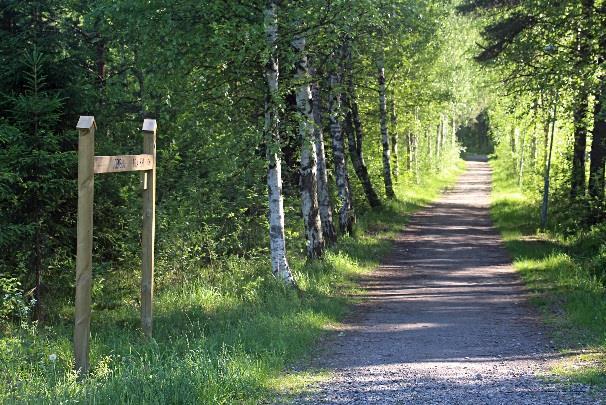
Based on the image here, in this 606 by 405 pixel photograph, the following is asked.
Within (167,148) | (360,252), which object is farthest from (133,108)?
(360,252)

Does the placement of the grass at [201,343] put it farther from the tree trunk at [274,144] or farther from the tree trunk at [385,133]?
the tree trunk at [385,133]

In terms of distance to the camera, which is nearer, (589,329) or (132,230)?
(589,329)

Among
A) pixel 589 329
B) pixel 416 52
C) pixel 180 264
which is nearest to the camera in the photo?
pixel 589 329

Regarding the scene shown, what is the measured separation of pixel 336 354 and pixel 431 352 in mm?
1178

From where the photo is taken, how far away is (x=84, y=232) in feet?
24.4

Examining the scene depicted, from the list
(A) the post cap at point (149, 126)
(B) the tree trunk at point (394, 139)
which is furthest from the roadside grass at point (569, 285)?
(B) the tree trunk at point (394, 139)

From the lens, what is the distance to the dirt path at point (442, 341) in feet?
24.6

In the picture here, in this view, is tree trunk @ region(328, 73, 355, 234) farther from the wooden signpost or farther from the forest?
the wooden signpost

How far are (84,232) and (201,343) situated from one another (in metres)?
2.04

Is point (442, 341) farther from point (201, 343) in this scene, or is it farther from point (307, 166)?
point (307, 166)

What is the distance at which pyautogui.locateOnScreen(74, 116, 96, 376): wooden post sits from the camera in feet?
24.3

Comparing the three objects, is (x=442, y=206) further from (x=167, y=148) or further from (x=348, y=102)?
(x=167, y=148)

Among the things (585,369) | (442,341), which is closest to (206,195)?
(442,341)

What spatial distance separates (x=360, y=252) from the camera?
18.6 m
